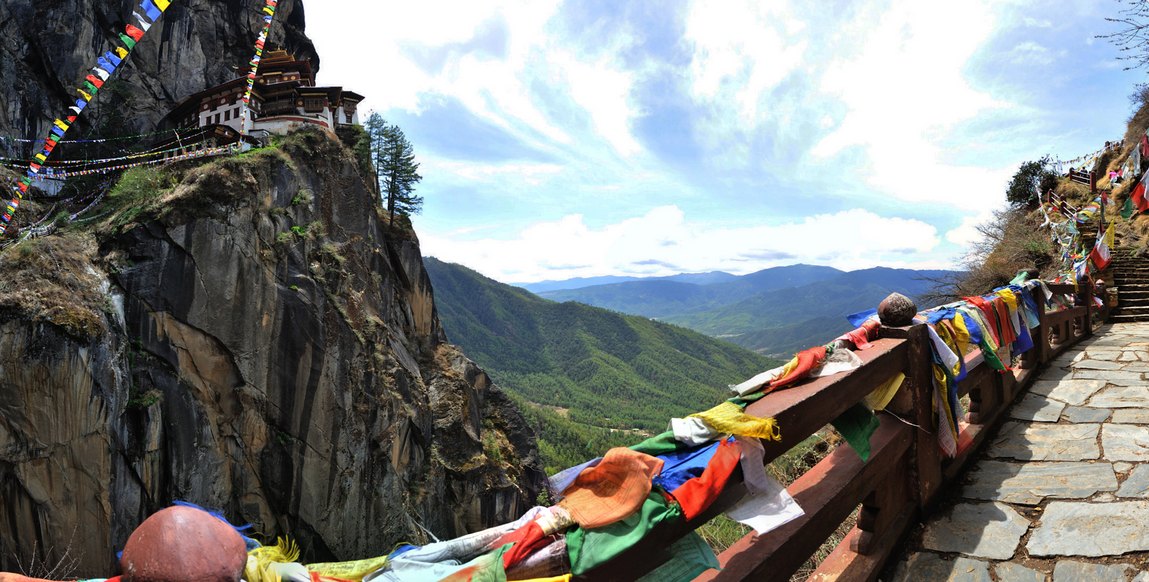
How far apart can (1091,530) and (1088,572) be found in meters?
0.45

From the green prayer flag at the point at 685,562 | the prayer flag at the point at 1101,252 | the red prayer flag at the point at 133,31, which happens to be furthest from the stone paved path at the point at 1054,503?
the red prayer flag at the point at 133,31

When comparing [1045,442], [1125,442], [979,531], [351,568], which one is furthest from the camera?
[1045,442]

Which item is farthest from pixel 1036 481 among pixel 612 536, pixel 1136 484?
pixel 612 536

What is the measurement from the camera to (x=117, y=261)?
16.6 metres

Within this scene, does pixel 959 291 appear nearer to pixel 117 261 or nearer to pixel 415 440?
pixel 415 440

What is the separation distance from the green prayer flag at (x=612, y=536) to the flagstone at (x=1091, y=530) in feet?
7.87

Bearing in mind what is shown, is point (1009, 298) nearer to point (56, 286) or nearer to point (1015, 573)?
point (1015, 573)

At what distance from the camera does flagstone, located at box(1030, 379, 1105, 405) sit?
4.76 m

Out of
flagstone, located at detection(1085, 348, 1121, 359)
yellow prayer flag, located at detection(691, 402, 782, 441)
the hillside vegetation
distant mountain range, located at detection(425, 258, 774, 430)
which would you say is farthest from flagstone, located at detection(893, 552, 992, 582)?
distant mountain range, located at detection(425, 258, 774, 430)

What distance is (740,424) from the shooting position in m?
1.68

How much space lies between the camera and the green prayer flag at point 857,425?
2352 millimetres

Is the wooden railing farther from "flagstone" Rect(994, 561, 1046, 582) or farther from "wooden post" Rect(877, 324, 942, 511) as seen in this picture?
"flagstone" Rect(994, 561, 1046, 582)

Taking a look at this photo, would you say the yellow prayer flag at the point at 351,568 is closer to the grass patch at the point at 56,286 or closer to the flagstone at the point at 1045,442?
the flagstone at the point at 1045,442

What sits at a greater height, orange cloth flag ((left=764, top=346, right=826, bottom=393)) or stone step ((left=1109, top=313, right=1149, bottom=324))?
orange cloth flag ((left=764, top=346, right=826, bottom=393))
